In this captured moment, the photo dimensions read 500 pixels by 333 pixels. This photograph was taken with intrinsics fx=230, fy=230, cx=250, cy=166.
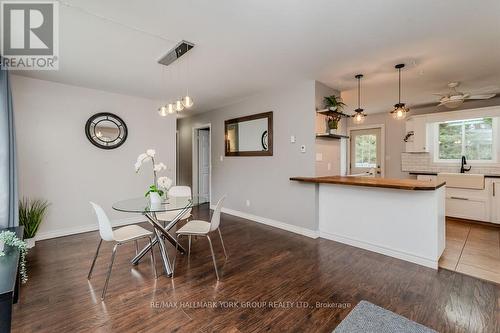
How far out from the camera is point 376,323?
5.57 ft

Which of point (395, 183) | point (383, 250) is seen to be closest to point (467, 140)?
point (395, 183)

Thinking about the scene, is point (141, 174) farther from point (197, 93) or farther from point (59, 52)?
point (59, 52)

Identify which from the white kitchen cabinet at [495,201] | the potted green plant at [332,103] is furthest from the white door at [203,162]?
the white kitchen cabinet at [495,201]

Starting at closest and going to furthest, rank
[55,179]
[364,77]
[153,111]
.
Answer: [364,77]
[55,179]
[153,111]

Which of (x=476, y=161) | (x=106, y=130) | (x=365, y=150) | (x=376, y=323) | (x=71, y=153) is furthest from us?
(x=365, y=150)

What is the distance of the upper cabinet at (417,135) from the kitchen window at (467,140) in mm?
360

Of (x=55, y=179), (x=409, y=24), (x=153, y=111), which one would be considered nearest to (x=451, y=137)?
(x=409, y=24)

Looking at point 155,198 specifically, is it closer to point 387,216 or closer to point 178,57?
point 178,57

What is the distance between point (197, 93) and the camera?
421 centimetres

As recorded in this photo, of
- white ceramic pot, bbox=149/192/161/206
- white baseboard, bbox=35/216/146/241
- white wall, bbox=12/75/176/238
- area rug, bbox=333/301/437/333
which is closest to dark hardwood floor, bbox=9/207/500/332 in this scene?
area rug, bbox=333/301/437/333

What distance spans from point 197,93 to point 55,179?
8.75 feet

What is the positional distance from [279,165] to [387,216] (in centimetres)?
181

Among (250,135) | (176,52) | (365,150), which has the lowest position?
(365,150)

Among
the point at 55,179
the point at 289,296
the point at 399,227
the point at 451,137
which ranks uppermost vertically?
the point at 451,137
